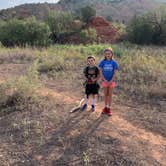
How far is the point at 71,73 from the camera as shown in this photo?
9016 millimetres

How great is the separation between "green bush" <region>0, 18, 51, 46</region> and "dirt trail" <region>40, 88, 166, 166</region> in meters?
21.3

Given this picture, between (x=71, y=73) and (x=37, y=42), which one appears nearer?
(x=71, y=73)

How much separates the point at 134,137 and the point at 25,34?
2288 cm

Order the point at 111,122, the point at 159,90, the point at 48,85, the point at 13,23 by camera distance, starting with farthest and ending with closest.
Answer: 1. the point at 13,23
2. the point at 48,85
3. the point at 159,90
4. the point at 111,122

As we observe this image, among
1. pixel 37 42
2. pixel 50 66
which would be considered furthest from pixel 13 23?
pixel 50 66

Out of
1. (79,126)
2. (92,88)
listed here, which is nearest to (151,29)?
(92,88)

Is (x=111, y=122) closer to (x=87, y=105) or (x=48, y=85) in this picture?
(x=87, y=105)

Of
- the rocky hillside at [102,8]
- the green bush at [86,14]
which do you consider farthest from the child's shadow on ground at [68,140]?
the rocky hillside at [102,8]

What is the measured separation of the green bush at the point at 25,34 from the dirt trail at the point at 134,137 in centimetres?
2130

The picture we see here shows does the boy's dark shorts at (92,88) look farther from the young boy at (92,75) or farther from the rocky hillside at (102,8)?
the rocky hillside at (102,8)

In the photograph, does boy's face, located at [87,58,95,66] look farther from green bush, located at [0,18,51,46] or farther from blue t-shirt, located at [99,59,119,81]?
green bush, located at [0,18,51,46]

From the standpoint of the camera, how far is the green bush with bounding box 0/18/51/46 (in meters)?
26.5

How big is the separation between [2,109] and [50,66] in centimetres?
379

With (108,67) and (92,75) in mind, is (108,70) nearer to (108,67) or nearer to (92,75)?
(108,67)
